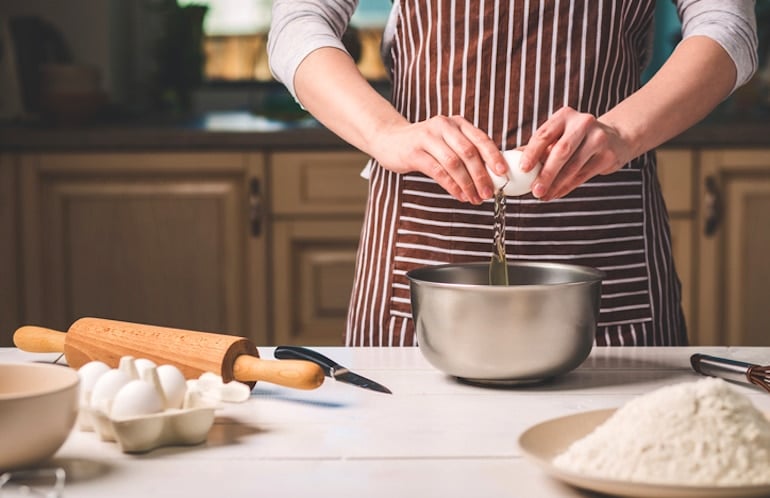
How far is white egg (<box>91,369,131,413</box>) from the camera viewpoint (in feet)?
2.86

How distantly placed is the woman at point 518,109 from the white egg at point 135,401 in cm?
57

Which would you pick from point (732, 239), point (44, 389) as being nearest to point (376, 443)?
point (44, 389)

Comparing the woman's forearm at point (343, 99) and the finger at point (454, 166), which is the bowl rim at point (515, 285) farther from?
the woman's forearm at point (343, 99)

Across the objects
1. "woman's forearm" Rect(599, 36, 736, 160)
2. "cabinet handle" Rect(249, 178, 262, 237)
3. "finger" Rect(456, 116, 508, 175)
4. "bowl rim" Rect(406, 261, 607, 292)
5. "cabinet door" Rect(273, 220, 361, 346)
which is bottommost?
"cabinet door" Rect(273, 220, 361, 346)

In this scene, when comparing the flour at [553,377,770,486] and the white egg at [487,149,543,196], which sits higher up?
the white egg at [487,149,543,196]

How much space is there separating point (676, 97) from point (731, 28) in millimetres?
142

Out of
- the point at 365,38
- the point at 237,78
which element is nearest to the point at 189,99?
the point at 237,78

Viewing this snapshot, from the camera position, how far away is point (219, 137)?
255 centimetres

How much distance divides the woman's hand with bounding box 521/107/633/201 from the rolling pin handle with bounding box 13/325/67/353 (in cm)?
51

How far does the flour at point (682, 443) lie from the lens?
2.34ft

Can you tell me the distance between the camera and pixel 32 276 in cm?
264

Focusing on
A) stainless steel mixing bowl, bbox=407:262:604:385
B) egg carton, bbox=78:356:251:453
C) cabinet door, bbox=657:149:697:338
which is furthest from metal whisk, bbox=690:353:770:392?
cabinet door, bbox=657:149:697:338

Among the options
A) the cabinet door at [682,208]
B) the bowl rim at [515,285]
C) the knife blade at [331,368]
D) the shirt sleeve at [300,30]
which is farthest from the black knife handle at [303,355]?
the cabinet door at [682,208]

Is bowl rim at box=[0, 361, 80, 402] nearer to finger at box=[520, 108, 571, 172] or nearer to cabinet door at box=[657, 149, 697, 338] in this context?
finger at box=[520, 108, 571, 172]
